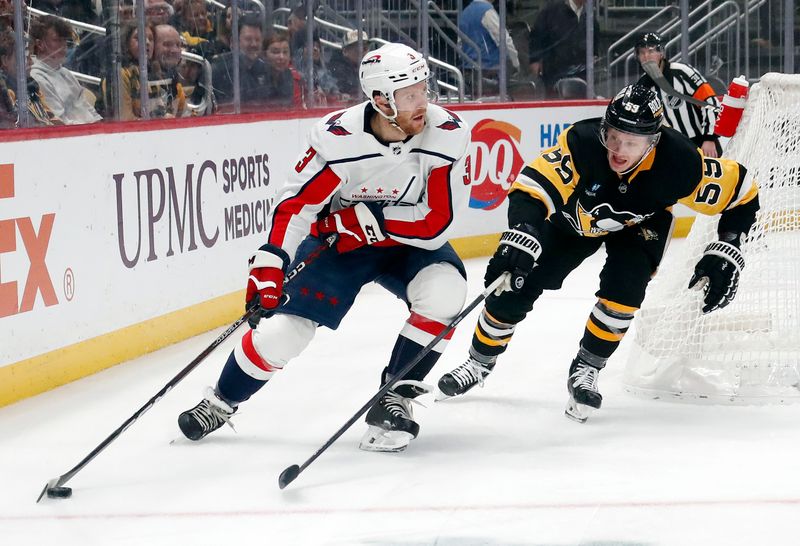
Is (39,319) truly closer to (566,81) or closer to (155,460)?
(155,460)

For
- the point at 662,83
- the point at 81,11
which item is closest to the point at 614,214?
the point at 81,11

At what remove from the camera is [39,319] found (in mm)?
3893

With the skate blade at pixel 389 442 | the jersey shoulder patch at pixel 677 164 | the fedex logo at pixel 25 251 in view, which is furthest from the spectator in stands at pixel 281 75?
the skate blade at pixel 389 442

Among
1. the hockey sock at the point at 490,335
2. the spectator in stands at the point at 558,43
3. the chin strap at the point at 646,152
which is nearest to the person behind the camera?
the chin strap at the point at 646,152

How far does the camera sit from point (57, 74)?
4172 mm

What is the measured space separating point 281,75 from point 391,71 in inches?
117

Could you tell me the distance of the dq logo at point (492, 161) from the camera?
7145 millimetres

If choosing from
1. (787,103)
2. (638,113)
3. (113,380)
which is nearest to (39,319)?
(113,380)

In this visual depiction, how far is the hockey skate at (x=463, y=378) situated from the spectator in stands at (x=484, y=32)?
3.99 meters

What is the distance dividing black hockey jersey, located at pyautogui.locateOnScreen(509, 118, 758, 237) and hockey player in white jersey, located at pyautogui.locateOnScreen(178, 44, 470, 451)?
0.27 metres

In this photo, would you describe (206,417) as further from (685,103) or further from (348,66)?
(348,66)

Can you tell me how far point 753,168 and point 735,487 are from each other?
1.56 metres

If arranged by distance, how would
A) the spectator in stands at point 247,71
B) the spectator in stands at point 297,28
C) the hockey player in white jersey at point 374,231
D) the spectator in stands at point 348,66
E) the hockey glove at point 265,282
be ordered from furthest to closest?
the spectator in stands at point 348,66, the spectator in stands at point 297,28, the spectator in stands at point 247,71, the hockey player in white jersey at point 374,231, the hockey glove at point 265,282

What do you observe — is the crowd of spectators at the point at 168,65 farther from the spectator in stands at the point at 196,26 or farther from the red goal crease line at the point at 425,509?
the red goal crease line at the point at 425,509
